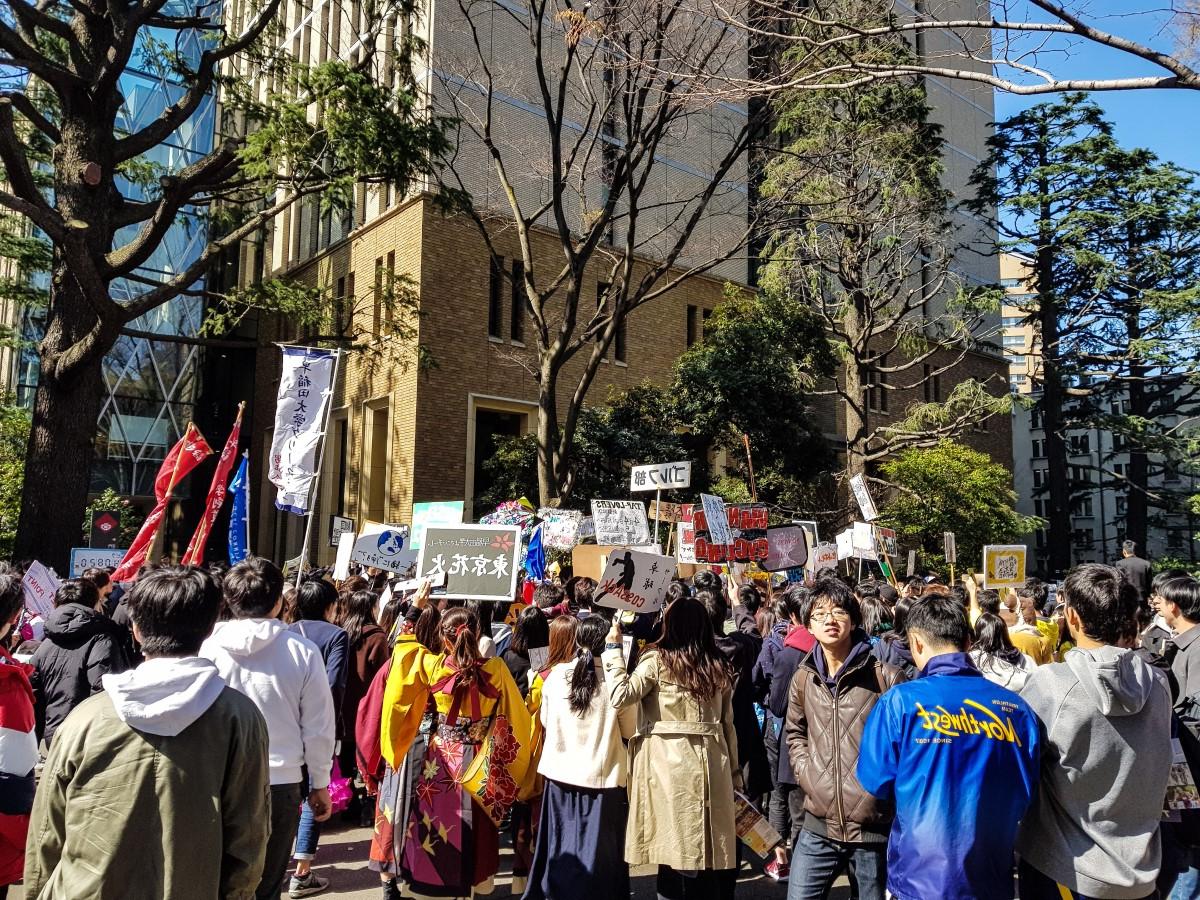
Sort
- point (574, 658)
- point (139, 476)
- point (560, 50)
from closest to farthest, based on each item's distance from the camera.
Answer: point (574, 658) → point (560, 50) → point (139, 476)

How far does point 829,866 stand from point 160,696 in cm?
293

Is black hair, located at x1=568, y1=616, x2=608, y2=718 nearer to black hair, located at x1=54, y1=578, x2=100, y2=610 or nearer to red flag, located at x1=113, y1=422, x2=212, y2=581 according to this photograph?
black hair, located at x1=54, y1=578, x2=100, y2=610

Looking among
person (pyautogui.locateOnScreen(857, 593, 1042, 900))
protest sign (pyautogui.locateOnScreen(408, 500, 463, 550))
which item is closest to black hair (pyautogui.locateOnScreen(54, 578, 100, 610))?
protest sign (pyautogui.locateOnScreen(408, 500, 463, 550))

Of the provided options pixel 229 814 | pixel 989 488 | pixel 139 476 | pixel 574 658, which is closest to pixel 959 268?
pixel 989 488

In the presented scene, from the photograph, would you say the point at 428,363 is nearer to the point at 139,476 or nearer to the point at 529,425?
the point at 529,425

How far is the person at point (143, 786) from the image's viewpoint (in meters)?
2.72

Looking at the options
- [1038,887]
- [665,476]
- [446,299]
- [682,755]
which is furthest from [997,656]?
[446,299]

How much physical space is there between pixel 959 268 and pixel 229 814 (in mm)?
36213

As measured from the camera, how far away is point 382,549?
1082 cm

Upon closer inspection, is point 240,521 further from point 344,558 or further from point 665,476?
point 665,476

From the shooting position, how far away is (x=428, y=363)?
64.4 ft

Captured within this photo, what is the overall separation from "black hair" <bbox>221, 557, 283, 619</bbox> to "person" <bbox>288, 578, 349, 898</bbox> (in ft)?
4.54

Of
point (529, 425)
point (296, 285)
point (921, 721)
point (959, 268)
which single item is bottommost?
point (921, 721)

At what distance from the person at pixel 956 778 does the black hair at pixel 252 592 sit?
9.13 ft
